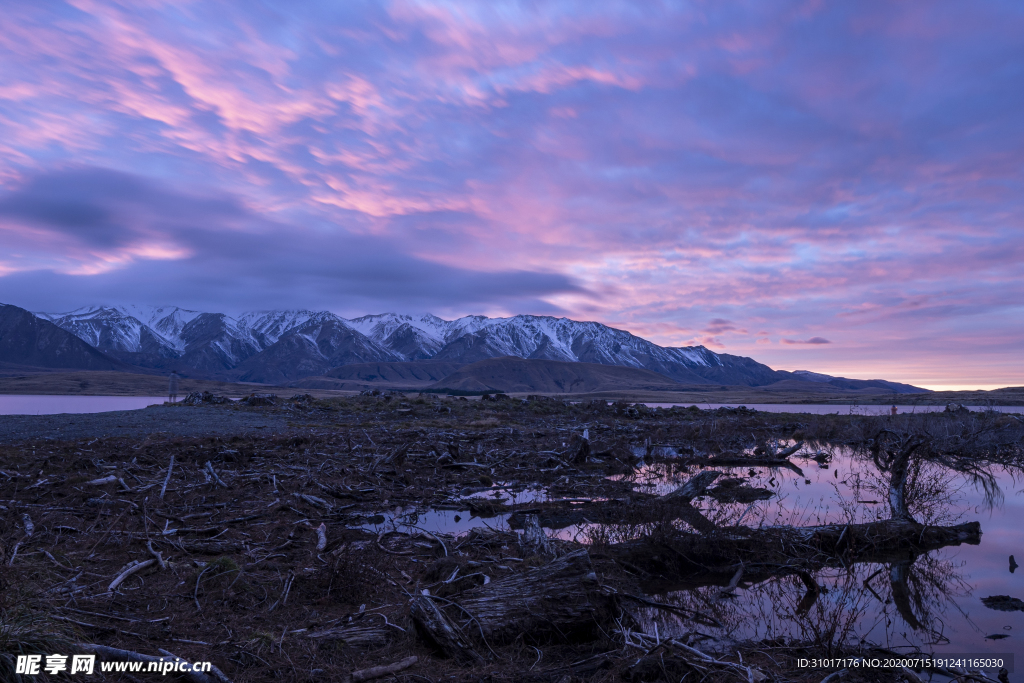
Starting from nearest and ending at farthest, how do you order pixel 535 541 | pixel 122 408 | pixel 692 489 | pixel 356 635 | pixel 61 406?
pixel 356 635 → pixel 535 541 → pixel 692 489 → pixel 122 408 → pixel 61 406

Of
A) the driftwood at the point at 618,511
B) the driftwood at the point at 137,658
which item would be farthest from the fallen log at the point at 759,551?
the driftwood at the point at 137,658

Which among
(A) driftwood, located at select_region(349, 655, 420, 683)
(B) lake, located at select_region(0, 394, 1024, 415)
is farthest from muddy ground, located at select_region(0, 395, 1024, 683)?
(B) lake, located at select_region(0, 394, 1024, 415)

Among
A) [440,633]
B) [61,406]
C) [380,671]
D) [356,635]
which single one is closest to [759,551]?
[440,633]

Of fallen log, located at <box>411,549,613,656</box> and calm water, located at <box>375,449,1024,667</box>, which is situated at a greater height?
fallen log, located at <box>411,549,613,656</box>

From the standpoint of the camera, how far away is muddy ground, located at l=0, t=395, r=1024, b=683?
5852 mm

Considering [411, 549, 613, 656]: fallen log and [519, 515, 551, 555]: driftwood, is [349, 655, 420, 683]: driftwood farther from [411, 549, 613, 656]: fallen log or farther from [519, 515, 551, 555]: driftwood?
[519, 515, 551, 555]: driftwood

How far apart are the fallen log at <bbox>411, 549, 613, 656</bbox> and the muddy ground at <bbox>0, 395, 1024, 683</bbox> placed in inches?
1.0

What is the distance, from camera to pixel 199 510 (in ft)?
41.4

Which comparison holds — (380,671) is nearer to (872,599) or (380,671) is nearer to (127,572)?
(127,572)

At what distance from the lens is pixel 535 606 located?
671cm

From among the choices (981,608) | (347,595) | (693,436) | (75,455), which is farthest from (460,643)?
(693,436)

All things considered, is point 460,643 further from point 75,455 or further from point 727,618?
point 75,455

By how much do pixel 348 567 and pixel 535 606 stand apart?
10.5ft

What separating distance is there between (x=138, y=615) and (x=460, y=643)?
13.3 feet
